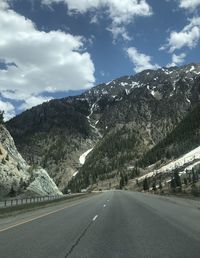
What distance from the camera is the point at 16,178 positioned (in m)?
73.4

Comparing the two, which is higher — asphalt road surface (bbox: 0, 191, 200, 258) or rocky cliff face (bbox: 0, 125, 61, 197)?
rocky cliff face (bbox: 0, 125, 61, 197)

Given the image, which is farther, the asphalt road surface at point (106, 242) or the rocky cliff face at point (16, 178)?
the rocky cliff face at point (16, 178)

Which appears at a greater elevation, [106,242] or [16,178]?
[16,178]

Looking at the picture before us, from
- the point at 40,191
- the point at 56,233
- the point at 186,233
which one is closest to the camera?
the point at 186,233

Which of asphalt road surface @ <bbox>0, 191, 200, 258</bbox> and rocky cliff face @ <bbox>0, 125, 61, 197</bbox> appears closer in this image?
asphalt road surface @ <bbox>0, 191, 200, 258</bbox>

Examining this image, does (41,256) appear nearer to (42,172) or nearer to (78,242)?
(78,242)

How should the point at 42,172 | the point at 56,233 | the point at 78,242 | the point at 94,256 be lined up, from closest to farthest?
the point at 94,256 < the point at 78,242 < the point at 56,233 < the point at 42,172

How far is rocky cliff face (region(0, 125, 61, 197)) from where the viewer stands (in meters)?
70.1

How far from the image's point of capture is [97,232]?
1623 centimetres

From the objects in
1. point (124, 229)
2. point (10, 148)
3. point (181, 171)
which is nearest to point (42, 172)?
point (10, 148)

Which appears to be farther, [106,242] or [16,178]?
[16,178]

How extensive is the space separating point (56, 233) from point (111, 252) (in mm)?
5089

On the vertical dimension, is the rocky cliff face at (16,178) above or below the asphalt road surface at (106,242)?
above

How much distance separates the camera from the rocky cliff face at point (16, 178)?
7006 cm
